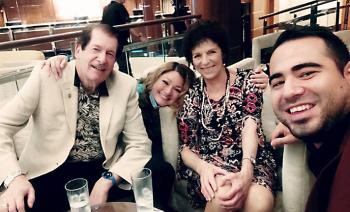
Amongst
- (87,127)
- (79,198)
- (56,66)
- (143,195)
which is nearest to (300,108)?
(143,195)

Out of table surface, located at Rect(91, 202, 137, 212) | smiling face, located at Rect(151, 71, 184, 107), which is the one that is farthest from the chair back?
table surface, located at Rect(91, 202, 137, 212)

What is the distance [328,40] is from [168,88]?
0.97 meters

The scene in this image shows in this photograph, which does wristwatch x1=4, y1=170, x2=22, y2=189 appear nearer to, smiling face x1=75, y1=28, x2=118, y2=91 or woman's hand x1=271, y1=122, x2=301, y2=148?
smiling face x1=75, y1=28, x2=118, y2=91

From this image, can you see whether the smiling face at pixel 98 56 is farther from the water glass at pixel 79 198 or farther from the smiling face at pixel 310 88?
the smiling face at pixel 310 88

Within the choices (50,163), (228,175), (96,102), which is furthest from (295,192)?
(50,163)

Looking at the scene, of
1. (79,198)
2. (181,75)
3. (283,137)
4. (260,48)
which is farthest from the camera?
(260,48)

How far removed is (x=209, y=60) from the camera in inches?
71.6

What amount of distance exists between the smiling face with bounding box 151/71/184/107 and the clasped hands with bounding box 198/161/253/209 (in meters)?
0.50

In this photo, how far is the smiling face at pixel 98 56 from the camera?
1.69 metres

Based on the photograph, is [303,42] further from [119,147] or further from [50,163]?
[50,163]

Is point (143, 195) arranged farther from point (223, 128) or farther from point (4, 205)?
point (223, 128)

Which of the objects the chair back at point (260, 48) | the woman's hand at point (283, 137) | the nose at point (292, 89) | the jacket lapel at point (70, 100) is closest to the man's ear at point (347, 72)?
the nose at point (292, 89)

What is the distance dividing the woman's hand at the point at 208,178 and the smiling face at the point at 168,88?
46cm

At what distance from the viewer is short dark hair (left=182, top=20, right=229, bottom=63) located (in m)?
1.85
